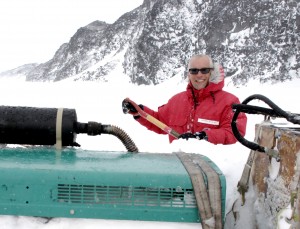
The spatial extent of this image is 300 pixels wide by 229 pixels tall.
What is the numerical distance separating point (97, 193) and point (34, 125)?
0.68 m

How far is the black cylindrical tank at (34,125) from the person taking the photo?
7.66ft

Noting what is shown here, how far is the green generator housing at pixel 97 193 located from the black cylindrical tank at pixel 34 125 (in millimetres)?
434

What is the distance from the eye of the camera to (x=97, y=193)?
1.91 meters

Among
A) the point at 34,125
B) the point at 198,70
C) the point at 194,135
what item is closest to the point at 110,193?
the point at 34,125

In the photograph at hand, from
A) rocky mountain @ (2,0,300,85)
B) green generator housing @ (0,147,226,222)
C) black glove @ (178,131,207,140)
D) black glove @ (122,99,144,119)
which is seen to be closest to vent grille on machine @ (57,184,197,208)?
green generator housing @ (0,147,226,222)

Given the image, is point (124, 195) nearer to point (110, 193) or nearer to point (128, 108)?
point (110, 193)

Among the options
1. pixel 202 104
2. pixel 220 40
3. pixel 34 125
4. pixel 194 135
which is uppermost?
pixel 220 40

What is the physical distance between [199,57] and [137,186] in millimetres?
2354

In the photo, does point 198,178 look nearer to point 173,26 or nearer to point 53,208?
point 53,208

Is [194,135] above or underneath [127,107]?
underneath

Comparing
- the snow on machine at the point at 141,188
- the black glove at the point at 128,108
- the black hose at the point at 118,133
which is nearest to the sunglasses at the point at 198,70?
the black glove at the point at 128,108

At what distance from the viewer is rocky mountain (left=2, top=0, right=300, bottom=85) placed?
42688 mm

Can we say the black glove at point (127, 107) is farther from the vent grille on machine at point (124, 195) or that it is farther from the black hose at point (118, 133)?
the vent grille on machine at point (124, 195)

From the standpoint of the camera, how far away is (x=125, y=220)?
6.22ft
